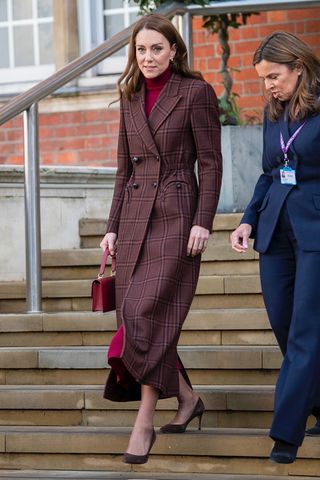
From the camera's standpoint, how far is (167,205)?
19.4 ft

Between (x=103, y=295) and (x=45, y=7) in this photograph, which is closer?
(x=103, y=295)

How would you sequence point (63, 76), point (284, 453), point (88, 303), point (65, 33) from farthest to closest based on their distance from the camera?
point (65, 33)
point (63, 76)
point (88, 303)
point (284, 453)

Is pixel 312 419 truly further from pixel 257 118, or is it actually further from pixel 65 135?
pixel 257 118

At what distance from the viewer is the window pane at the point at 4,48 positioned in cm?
1167

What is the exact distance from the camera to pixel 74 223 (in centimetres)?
870

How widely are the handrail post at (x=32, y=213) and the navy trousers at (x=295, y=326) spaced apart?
2275mm

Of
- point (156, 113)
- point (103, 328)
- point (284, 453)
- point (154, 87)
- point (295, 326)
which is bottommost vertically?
point (284, 453)

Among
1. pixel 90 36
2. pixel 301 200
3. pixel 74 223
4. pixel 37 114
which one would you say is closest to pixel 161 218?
pixel 301 200

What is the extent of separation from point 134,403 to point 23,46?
18.7 ft

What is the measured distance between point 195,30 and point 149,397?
4.61 meters

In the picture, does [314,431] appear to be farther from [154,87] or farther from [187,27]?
[187,27]

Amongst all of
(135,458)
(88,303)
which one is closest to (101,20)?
(88,303)

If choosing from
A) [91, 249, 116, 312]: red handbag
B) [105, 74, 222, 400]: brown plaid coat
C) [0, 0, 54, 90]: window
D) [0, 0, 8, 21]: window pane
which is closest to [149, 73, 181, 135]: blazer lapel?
[105, 74, 222, 400]: brown plaid coat

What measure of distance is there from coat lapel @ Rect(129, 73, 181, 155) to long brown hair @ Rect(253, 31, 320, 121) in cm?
50
